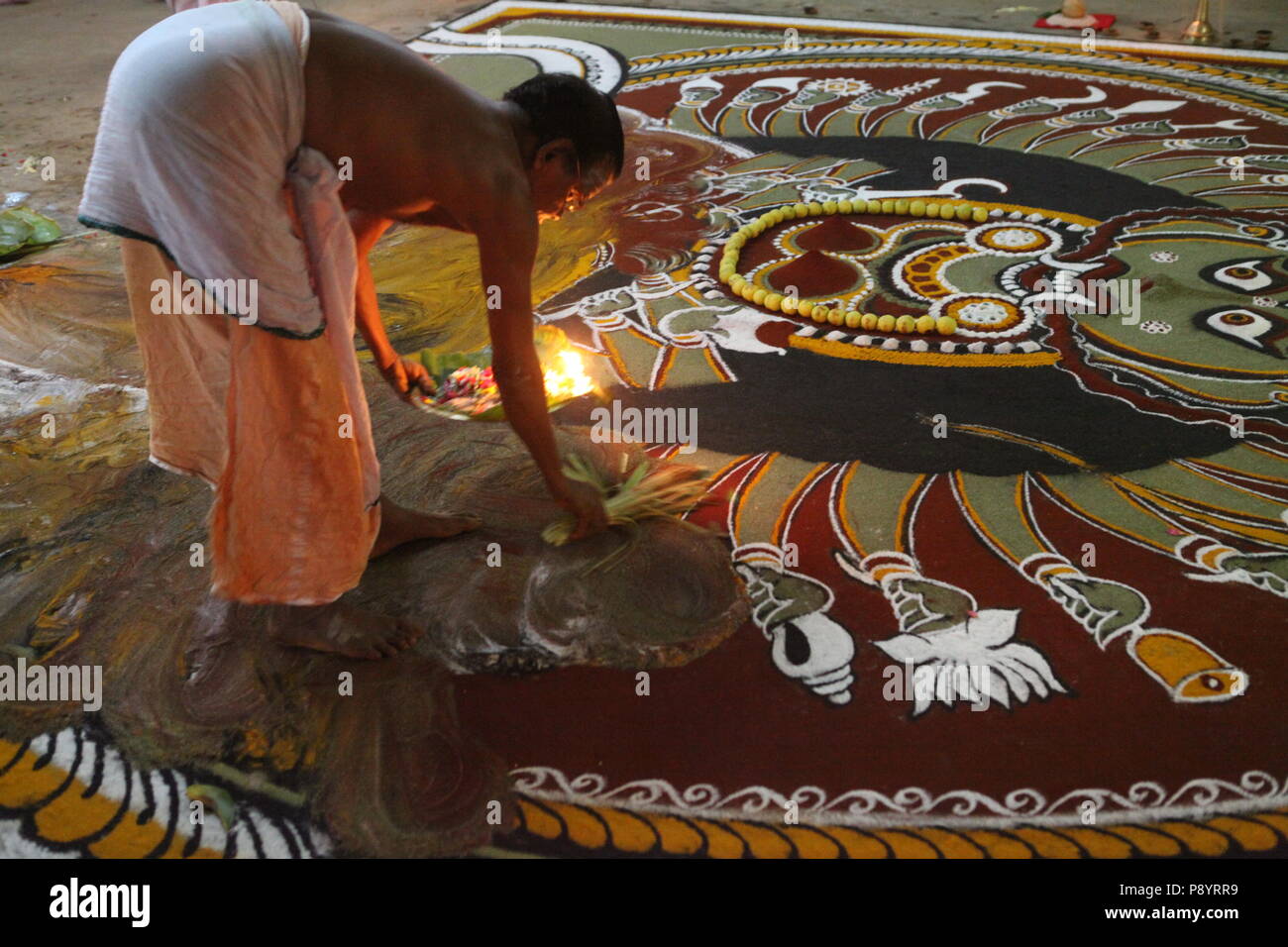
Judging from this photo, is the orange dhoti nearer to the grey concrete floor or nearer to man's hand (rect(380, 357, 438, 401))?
man's hand (rect(380, 357, 438, 401))

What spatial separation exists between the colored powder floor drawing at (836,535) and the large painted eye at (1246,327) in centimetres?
2

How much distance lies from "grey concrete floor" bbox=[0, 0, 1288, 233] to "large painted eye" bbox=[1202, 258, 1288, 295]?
99.8 inches

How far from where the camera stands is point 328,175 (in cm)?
176

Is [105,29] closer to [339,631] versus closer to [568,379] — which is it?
[568,379]

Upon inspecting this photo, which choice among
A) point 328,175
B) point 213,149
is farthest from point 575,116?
point 213,149

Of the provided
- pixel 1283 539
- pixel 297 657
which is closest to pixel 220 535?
pixel 297 657

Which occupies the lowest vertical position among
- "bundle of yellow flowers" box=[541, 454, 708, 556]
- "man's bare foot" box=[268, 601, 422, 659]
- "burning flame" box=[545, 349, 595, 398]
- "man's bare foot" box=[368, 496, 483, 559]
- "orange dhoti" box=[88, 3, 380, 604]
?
"man's bare foot" box=[268, 601, 422, 659]

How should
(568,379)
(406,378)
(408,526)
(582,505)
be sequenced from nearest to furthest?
1. (582,505)
2. (408,526)
3. (406,378)
4. (568,379)

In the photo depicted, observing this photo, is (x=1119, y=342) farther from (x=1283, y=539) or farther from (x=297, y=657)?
(x=297, y=657)

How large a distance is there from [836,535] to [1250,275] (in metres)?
→ 1.75

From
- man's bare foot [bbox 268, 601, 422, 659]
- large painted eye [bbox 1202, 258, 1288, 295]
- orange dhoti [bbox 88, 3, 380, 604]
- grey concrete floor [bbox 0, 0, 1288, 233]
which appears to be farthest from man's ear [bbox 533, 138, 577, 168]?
grey concrete floor [bbox 0, 0, 1288, 233]

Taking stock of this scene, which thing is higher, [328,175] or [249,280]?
Answer: [328,175]

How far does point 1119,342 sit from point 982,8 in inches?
149

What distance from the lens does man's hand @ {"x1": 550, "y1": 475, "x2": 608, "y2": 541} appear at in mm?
2082
